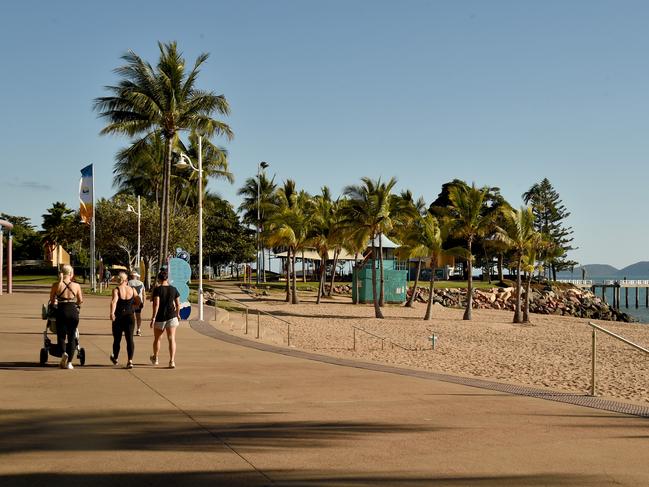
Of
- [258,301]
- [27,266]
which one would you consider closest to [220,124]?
[258,301]

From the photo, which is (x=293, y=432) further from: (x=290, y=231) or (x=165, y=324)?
(x=290, y=231)

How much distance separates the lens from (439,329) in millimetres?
27766

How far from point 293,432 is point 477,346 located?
15683 mm

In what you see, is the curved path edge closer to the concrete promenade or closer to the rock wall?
the concrete promenade

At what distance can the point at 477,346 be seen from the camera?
21312 mm

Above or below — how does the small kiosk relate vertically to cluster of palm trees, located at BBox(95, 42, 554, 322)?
below

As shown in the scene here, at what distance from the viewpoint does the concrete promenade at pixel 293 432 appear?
524cm

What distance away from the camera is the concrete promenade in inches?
206

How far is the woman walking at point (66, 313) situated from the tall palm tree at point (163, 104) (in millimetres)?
22652

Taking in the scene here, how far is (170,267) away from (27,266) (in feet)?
189

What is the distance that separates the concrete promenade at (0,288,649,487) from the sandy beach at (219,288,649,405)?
409 cm

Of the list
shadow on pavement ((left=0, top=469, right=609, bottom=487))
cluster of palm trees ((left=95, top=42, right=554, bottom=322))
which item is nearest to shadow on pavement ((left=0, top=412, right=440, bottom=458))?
shadow on pavement ((left=0, top=469, right=609, bottom=487))

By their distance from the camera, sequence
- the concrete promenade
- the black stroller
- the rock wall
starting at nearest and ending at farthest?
the concrete promenade < the black stroller < the rock wall

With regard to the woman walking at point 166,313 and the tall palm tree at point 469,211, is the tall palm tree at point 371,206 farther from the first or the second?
the woman walking at point 166,313
